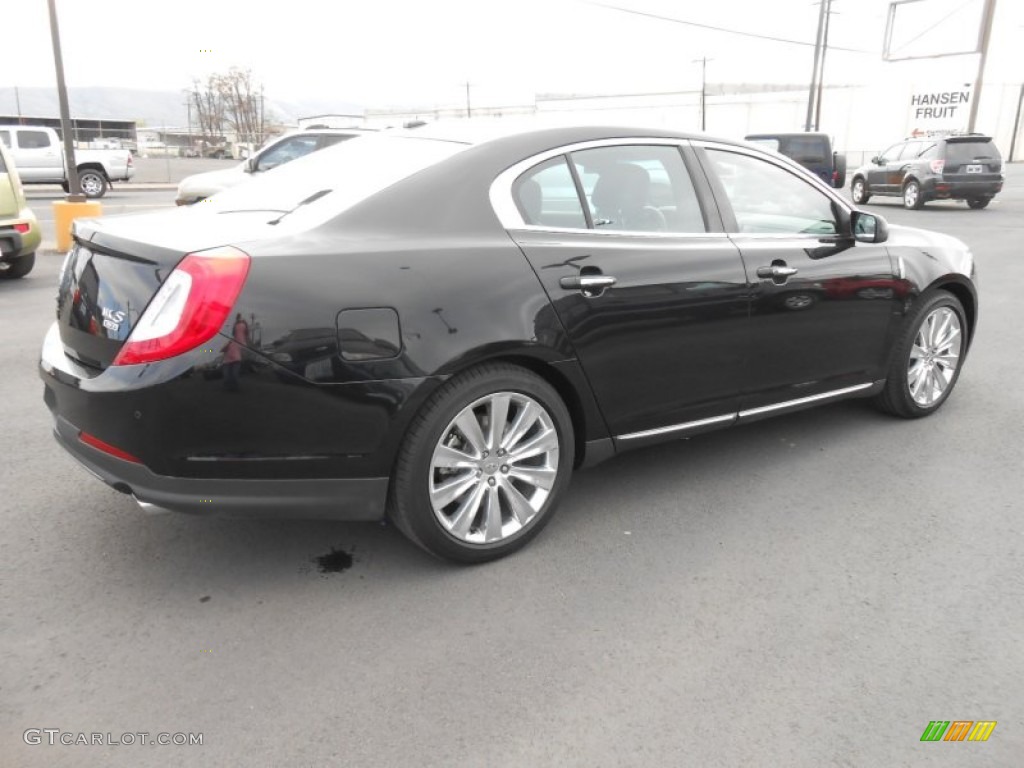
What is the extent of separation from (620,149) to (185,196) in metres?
11.3

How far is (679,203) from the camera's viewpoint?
371 centimetres

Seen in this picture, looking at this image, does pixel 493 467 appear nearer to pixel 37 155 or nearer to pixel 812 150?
pixel 812 150

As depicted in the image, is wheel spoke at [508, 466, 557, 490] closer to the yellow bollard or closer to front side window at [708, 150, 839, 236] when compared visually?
front side window at [708, 150, 839, 236]

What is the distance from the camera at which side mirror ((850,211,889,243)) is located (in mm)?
4289

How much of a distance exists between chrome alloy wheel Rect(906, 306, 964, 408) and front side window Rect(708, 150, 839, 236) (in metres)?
0.99

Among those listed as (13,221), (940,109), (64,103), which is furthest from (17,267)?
A: (940,109)

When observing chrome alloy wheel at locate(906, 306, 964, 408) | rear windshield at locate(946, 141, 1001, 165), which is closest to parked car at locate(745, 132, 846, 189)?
rear windshield at locate(946, 141, 1001, 165)

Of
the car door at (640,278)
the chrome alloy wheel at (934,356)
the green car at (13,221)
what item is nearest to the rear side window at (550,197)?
the car door at (640,278)

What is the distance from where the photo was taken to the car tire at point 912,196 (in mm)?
19922

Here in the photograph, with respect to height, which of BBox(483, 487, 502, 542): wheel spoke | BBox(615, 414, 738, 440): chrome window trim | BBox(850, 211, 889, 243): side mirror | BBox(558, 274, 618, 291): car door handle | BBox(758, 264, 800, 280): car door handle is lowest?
BBox(483, 487, 502, 542): wheel spoke

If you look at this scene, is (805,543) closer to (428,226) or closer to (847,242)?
(847,242)

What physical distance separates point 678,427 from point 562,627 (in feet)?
4.15

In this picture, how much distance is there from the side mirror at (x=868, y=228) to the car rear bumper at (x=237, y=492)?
113 inches

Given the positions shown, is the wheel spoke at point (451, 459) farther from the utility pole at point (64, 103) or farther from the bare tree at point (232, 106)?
the bare tree at point (232, 106)
